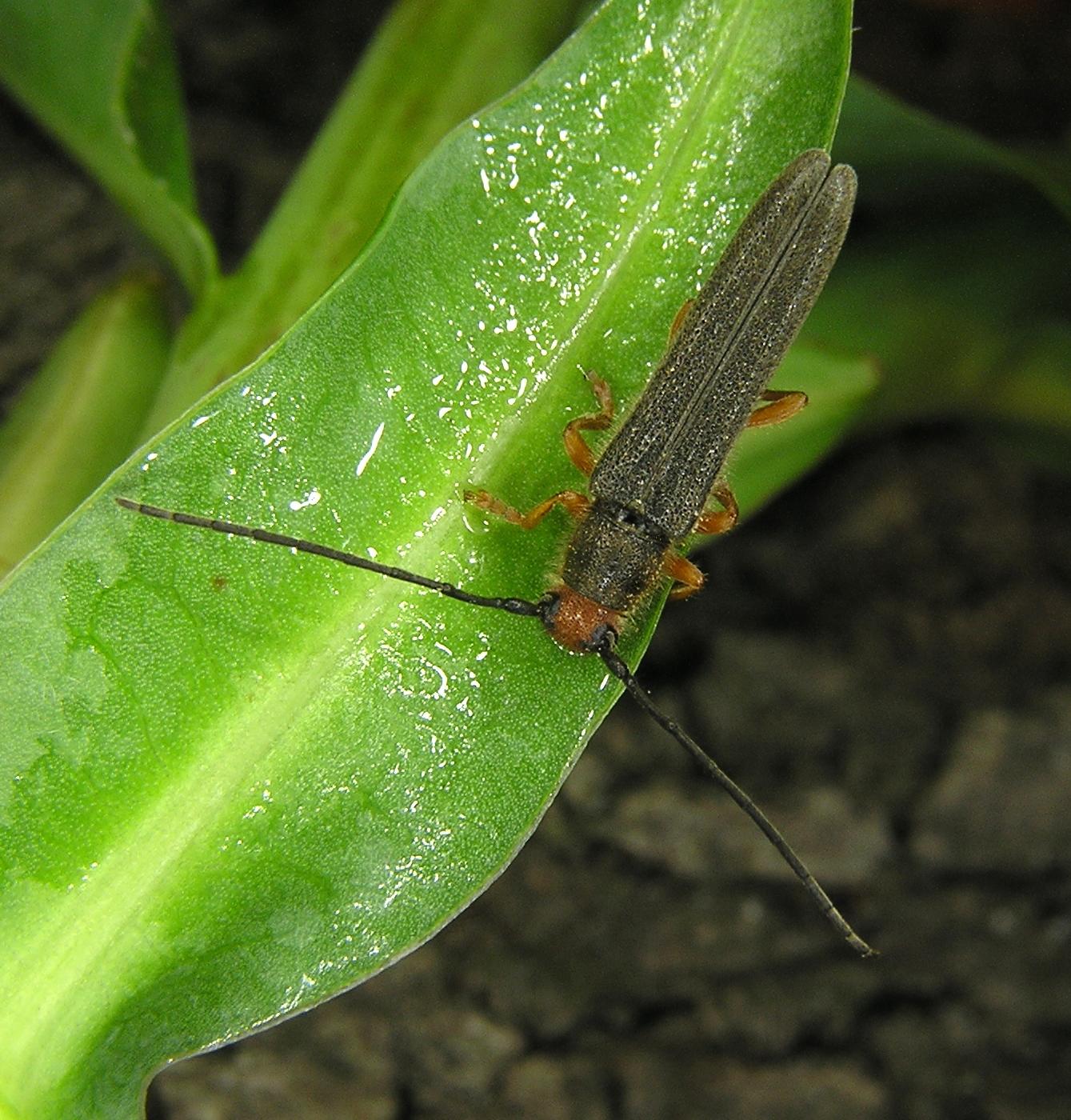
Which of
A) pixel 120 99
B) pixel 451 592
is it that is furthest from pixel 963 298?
pixel 120 99

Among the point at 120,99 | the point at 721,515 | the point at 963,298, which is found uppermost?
the point at 120,99

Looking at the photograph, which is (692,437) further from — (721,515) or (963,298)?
(963,298)

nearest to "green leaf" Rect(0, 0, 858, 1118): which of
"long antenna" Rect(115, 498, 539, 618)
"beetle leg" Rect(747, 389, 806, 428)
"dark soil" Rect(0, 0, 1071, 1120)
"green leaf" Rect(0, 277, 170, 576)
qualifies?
"long antenna" Rect(115, 498, 539, 618)

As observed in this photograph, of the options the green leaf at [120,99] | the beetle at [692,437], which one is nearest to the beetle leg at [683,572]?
the beetle at [692,437]

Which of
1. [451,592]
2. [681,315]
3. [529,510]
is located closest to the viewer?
[451,592]

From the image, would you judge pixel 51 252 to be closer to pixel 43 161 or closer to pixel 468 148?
pixel 43 161

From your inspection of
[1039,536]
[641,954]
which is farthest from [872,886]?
[1039,536]

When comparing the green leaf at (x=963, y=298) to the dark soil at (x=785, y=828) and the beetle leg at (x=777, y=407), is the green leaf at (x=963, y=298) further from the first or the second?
the dark soil at (x=785, y=828)

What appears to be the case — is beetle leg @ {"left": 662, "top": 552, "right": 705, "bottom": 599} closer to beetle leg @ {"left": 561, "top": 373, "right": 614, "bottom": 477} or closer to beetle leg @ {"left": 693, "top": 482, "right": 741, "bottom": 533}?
beetle leg @ {"left": 693, "top": 482, "right": 741, "bottom": 533}
